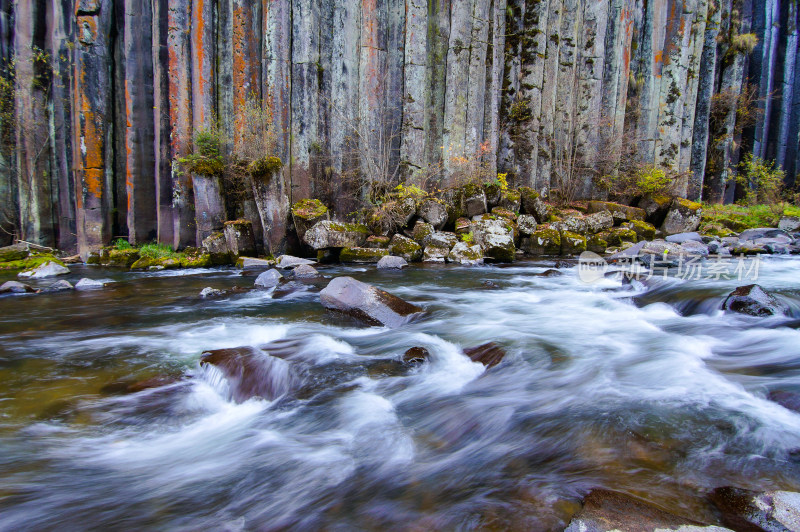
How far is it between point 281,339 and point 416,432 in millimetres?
2028

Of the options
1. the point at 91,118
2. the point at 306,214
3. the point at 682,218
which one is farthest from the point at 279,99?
the point at 682,218

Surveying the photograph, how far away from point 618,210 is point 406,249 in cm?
682

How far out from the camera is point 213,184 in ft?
29.7

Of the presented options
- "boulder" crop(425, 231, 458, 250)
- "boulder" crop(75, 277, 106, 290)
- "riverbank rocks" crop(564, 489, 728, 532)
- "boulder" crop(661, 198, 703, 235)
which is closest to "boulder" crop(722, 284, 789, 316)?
"riverbank rocks" crop(564, 489, 728, 532)

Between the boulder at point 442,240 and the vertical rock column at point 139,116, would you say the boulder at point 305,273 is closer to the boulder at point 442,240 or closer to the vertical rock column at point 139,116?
the boulder at point 442,240

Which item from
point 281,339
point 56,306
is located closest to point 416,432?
point 281,339

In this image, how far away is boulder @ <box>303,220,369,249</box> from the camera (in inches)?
347

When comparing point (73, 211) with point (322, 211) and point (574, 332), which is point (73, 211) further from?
Answer: point (574, 332)

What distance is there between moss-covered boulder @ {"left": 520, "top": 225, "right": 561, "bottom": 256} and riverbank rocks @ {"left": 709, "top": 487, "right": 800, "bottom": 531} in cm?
891

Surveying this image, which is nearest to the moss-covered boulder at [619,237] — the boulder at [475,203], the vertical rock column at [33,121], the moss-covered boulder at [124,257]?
the boulder at [475,203]

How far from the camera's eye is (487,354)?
355 cm

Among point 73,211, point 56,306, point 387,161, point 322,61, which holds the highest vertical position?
point 322,61

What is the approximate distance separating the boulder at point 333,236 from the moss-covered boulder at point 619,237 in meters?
6.47

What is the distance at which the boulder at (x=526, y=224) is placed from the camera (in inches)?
401
